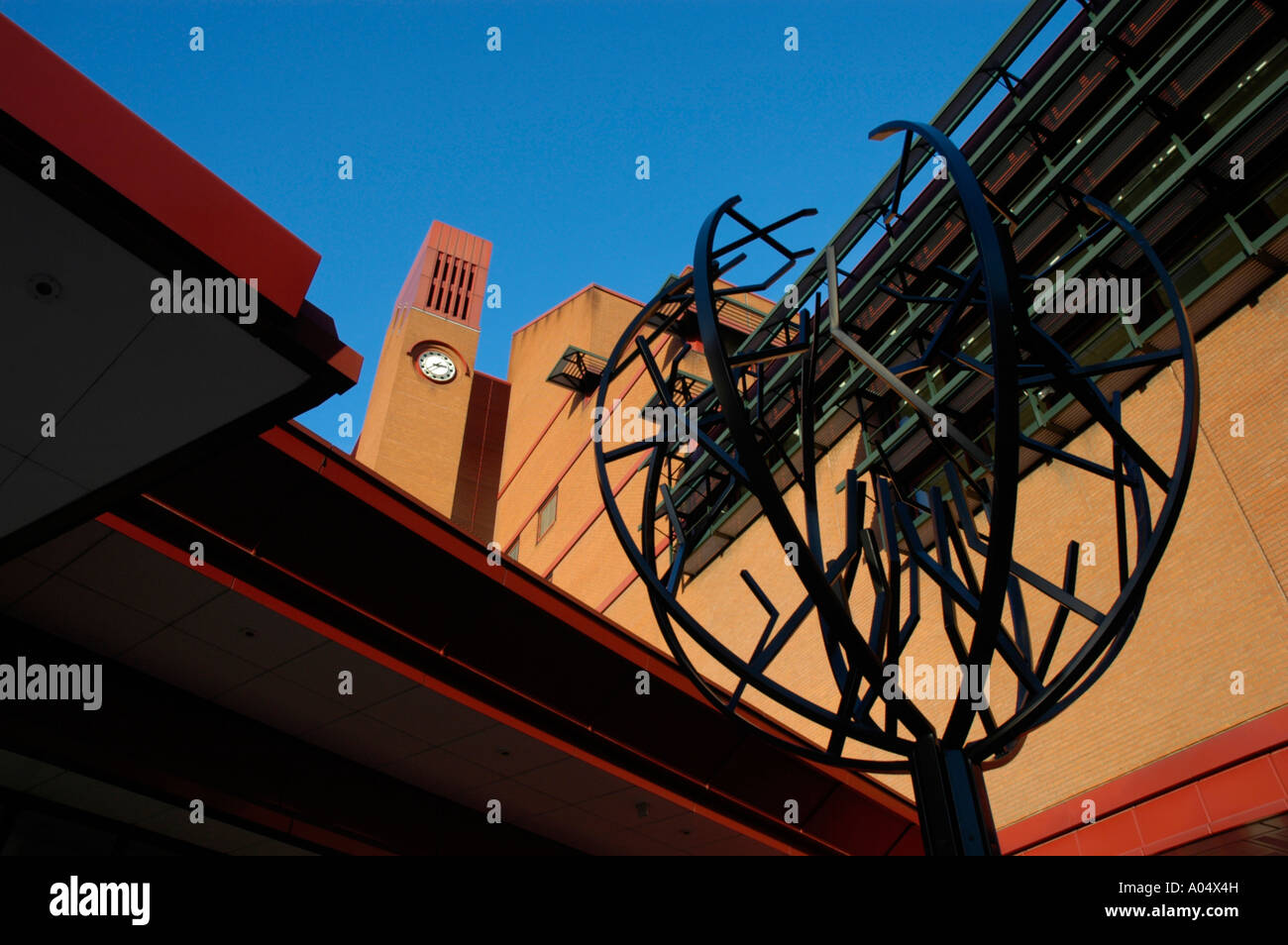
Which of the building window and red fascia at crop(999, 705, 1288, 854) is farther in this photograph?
the building window

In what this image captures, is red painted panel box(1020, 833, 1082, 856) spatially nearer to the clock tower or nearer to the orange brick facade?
the orange brick facade

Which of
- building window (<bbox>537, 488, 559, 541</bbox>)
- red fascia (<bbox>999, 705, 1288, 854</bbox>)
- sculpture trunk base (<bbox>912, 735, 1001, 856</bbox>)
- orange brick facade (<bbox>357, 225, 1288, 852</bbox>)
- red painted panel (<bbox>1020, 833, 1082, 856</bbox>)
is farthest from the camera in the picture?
building window (<bbox>537, 488, 559, 541</bbox>)

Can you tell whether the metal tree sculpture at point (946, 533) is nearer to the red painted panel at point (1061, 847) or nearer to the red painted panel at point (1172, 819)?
the red painted panel at point (1172, 819)

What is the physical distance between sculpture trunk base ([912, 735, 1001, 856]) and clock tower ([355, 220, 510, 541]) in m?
29.7

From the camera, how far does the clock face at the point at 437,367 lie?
3644 centimetres

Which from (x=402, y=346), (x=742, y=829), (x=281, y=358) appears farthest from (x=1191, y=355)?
(x=402, y=346)

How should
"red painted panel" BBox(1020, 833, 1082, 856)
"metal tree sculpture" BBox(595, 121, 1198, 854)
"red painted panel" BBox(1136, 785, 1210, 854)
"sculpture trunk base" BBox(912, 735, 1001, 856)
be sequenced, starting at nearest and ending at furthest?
"metal tree sculpture" BBox(595, 121, 1198, 854), "sculpture trunk base" BBox(912, 735, 1001, 856), "red painted panel" BBox(1136, 785, 1210, 854), "red painted panel" BBox(1020, 833, 1082, 856)

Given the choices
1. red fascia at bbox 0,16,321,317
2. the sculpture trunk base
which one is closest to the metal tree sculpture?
the sculpture trunk base

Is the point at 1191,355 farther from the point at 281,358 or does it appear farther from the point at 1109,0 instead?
the point at 1109,0

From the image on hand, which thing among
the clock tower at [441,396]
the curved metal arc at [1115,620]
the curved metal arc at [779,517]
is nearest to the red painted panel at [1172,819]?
the curved metal arc at [1115,620]

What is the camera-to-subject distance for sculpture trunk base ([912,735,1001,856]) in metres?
4.14

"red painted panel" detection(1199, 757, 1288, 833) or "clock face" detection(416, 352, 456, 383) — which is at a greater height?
"clock face" detection(416, 352, 456, 383)
